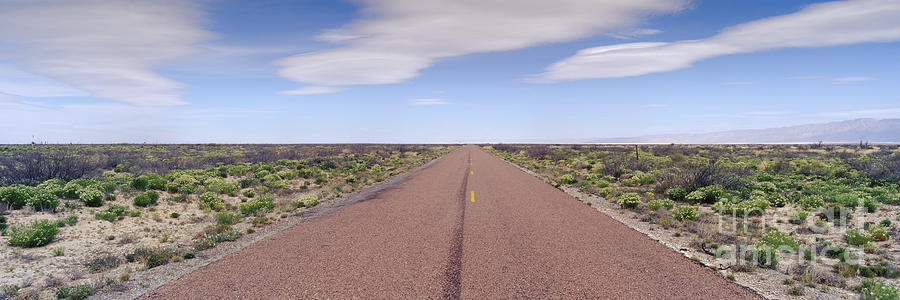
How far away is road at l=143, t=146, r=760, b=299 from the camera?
5.91m

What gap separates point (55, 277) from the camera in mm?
7180

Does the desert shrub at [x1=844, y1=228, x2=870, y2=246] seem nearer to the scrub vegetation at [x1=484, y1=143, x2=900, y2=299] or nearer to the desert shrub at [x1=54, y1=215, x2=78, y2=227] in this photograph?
the scrub vegetation at [x1=484, y1=143, x2=900, y2=299]

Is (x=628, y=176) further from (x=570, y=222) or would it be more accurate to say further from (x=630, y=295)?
(x=630, y=295)

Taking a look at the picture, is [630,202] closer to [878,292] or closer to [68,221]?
[878,292]

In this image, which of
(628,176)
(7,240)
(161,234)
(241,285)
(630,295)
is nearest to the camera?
(630,295)

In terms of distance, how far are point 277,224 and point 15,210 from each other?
717 centimetres

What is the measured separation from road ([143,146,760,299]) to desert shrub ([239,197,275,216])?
11.0ft

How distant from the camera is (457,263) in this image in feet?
23.4

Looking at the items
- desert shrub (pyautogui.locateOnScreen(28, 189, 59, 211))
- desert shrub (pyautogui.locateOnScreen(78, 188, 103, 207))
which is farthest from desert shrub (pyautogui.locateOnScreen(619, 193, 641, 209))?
desert shrub (pyautogui.locateOnScreen(28, 189, 59, 211))

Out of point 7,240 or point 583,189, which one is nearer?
point 7,240

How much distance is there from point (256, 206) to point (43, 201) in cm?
556

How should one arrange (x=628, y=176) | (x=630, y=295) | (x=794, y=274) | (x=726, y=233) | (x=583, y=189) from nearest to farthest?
1. (x=630, y=295)
2. (x=794, y=274)
3. (x=726, y=233)
4. (x=583, y=189)
5. (x=628, y=176)

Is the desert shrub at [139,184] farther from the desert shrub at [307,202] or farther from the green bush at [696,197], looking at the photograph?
the green bush at [696,197]

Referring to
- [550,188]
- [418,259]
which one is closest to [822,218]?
[550,188]
